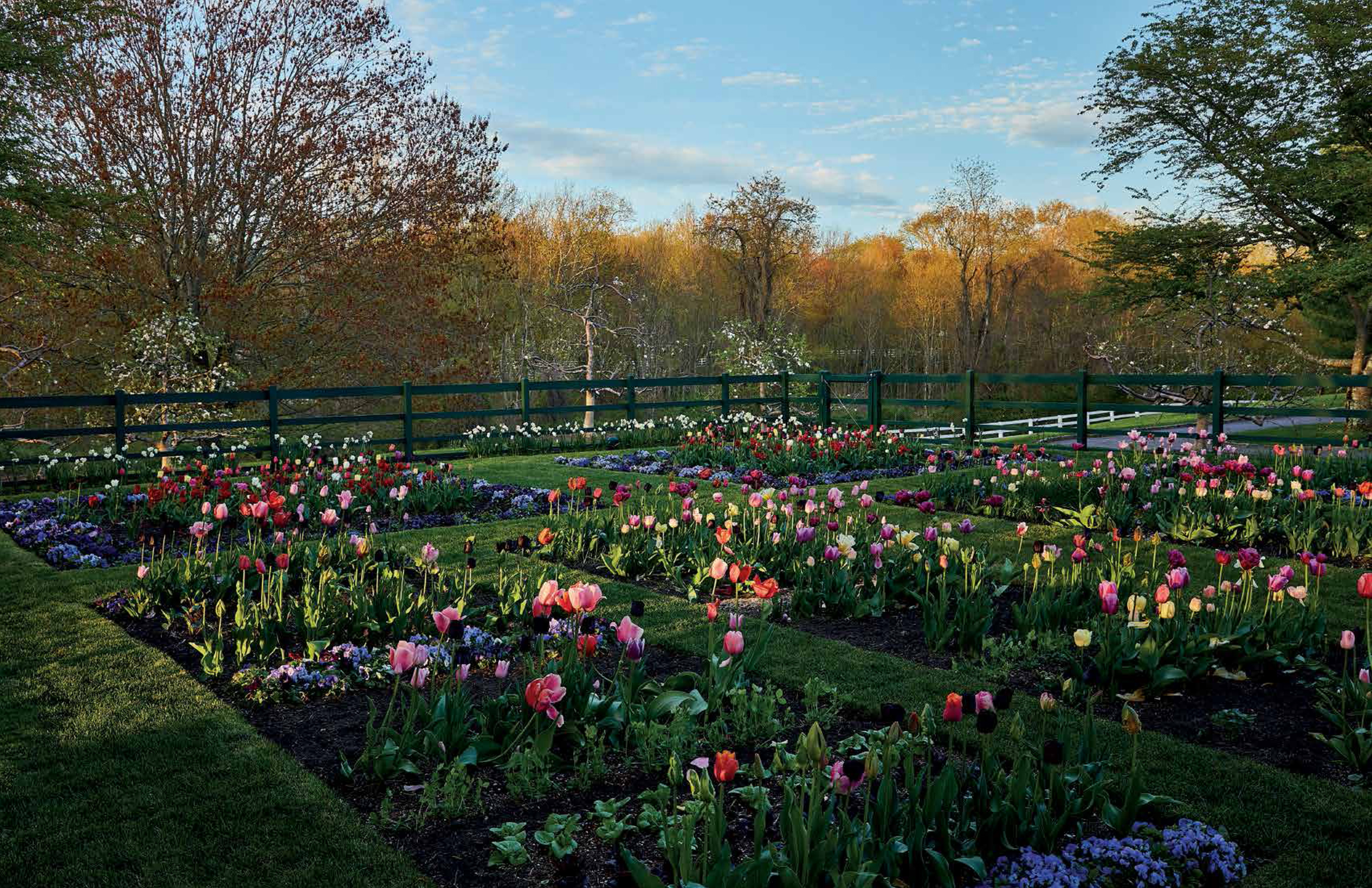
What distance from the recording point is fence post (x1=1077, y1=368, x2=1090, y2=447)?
12586 millimetres

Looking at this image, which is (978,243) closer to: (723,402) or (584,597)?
(723,402)

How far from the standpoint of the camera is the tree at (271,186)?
1571cm

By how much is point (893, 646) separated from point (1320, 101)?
82.2ft

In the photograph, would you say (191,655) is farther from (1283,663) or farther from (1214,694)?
(1283,663)

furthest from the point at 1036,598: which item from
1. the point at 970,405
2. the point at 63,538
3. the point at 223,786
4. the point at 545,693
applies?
the point at 970,405

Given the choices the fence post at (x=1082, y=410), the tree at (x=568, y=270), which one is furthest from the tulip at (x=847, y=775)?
the tree at (x=568, y=270)

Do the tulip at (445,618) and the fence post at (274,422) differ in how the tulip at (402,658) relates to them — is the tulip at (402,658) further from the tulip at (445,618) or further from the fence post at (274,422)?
the fence post at (274,422)

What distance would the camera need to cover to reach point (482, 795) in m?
3.13

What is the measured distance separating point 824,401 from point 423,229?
29.4 ft

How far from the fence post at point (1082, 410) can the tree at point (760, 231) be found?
15.9 metres

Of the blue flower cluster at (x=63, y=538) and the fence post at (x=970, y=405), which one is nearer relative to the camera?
the blue flower cluster at (x=63, y=538)

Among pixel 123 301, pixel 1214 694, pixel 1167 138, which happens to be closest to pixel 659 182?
pixel 1167 138

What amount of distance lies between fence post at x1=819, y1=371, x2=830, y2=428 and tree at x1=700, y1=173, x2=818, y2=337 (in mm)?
11132

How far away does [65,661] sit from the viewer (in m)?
4.62
